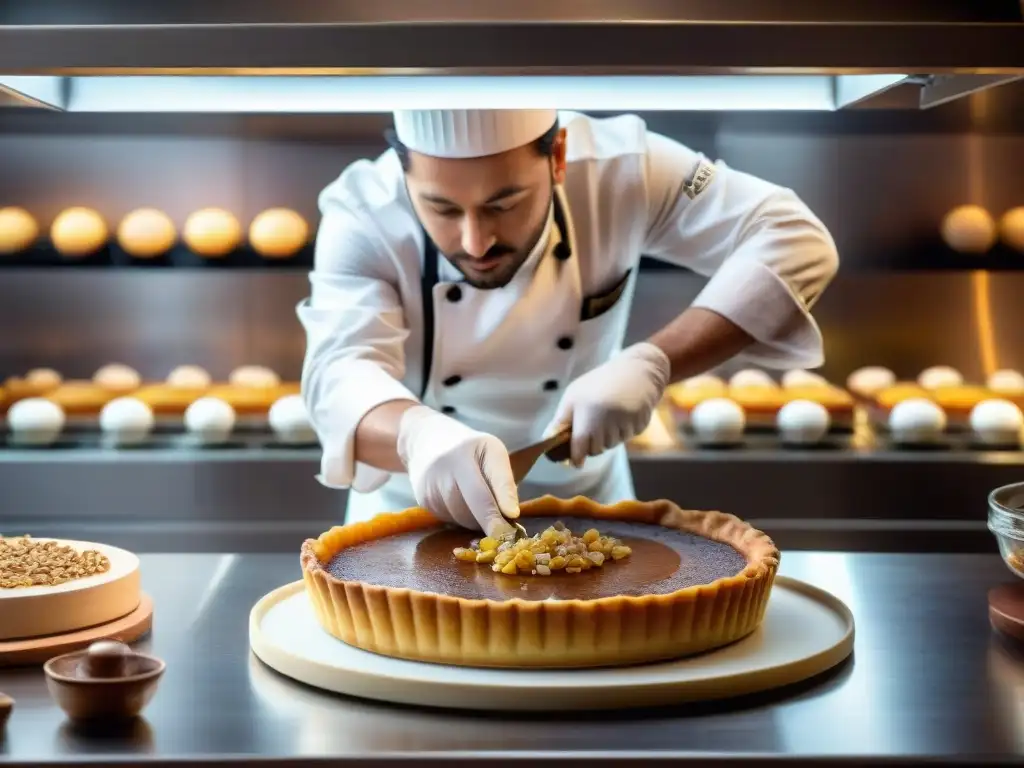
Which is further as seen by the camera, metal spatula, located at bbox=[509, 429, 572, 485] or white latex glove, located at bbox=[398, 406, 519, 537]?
Result: metal spatula, located at bbox=[509, 429, 572, 485]

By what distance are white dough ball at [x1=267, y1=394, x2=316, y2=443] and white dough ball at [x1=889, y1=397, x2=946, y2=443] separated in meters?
1.57

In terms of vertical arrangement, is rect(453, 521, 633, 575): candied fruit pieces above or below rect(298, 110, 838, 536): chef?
below

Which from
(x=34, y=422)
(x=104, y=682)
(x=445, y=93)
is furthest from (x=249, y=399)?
(x=104, y=682)

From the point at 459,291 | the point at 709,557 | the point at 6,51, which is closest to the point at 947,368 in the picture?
the point at 459,291

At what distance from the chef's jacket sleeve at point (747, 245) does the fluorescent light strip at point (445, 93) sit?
0.60 meters

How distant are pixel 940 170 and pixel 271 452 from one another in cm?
212

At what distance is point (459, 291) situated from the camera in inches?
89.7

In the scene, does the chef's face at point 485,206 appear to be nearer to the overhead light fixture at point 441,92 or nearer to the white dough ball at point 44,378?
the overhead light fixture at point 441,92

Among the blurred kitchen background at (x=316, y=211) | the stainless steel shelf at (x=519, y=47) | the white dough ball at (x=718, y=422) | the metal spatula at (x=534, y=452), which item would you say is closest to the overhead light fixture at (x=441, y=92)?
the stainless steel shelf at (x=519, y=47)

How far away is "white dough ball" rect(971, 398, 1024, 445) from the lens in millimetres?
3227

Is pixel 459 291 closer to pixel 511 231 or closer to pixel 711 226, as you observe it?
pixel 511 231

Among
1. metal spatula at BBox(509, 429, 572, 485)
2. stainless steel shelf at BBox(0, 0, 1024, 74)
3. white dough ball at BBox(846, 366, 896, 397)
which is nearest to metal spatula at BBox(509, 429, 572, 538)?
metal spatula at BBox(509, 429, 572, 485)

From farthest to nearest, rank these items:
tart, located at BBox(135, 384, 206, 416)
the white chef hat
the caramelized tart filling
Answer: tart, located at BBox(135, 384, 206, 416)
the white chef hat
the caramelized tart filling

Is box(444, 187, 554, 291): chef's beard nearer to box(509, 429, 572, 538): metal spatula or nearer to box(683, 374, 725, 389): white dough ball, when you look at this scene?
box(509, 429, 572, 538): metal spatula
